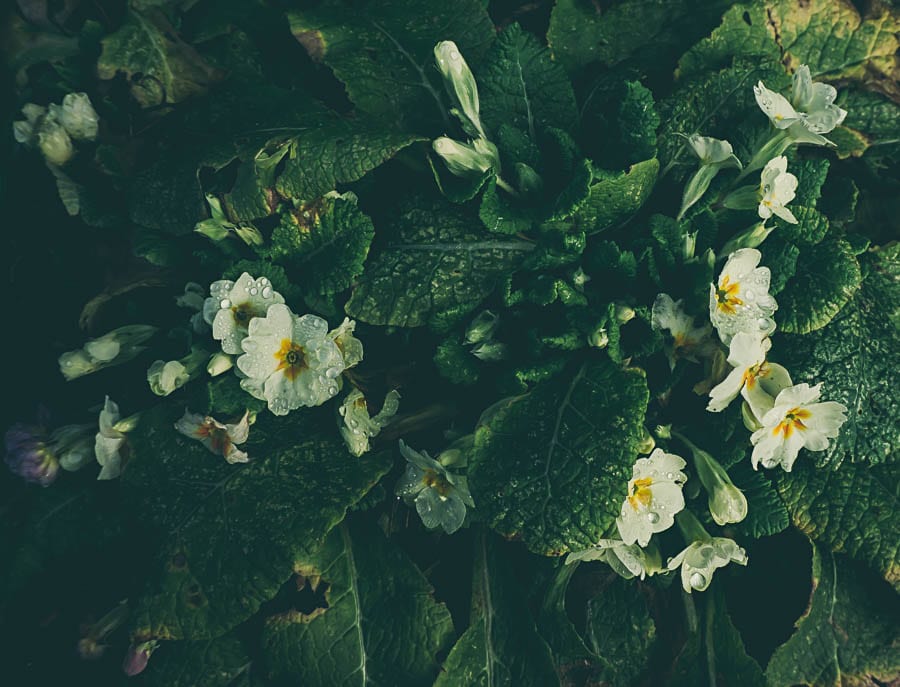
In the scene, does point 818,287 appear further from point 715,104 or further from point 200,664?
point 200,664

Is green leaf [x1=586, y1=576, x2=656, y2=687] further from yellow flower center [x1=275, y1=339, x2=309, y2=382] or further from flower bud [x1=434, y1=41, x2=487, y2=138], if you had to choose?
flower bud [x1=434, y1=41, x2=487, y2=138]

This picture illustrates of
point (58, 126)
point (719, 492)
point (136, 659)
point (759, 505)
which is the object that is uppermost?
point (58, 126)

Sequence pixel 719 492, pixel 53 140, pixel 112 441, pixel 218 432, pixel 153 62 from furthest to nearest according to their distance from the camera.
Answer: pixel 153 62
pixel 53 140
pixel 112 441
pixel 218 432
pixel 719 492

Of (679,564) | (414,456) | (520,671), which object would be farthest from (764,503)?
(414,456)

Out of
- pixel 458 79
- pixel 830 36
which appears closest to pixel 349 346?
pixel 458 79

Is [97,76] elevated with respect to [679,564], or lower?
elevated

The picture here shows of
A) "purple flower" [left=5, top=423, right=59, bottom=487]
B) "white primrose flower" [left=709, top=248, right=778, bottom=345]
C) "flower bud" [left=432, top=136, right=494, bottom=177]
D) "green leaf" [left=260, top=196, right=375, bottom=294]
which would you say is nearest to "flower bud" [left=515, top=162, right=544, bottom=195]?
"flower bud" [left=432, top=136, right=494, bottom=177]

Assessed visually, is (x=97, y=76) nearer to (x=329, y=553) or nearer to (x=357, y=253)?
(x=357, y=253)

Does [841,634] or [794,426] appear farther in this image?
[841,634]
